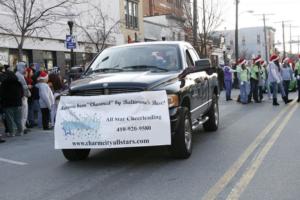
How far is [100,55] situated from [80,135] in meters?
2.26

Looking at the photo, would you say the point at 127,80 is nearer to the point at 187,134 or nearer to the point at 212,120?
the point at 187,134

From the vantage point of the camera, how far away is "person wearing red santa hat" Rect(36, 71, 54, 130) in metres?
13.8

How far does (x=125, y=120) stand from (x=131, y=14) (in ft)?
108

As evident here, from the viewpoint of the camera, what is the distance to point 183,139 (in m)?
8.03

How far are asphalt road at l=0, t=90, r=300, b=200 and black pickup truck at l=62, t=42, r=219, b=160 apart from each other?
1.62 feet

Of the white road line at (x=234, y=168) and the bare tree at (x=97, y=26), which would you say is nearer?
the white road line at (x=234, y=168)

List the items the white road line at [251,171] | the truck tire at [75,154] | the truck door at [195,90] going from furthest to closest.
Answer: the truck door at [195,90]
the truck tire at [75,154]
the white road line at [251,171]

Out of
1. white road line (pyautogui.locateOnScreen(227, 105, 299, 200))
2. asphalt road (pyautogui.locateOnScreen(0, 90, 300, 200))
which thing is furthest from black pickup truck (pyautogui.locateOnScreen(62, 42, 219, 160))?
white road line (pyautogui.locateOnScreen(227, 105, 299, 200))

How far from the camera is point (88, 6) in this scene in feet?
107

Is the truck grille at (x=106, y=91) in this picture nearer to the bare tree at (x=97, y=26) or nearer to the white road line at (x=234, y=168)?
the white road line at (x=234, y=168)

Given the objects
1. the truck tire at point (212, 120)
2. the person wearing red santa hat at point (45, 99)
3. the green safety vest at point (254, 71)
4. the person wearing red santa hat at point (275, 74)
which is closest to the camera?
the truck tire at point (212, 120)

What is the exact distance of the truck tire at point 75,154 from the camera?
8.53 metres

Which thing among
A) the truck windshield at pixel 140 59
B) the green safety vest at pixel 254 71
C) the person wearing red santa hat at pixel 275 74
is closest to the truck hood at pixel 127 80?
the truck windshield at pixel 140 59

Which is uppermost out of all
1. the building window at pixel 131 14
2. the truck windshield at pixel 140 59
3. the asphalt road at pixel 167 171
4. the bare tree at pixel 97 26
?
the building window at pixel 131 14
